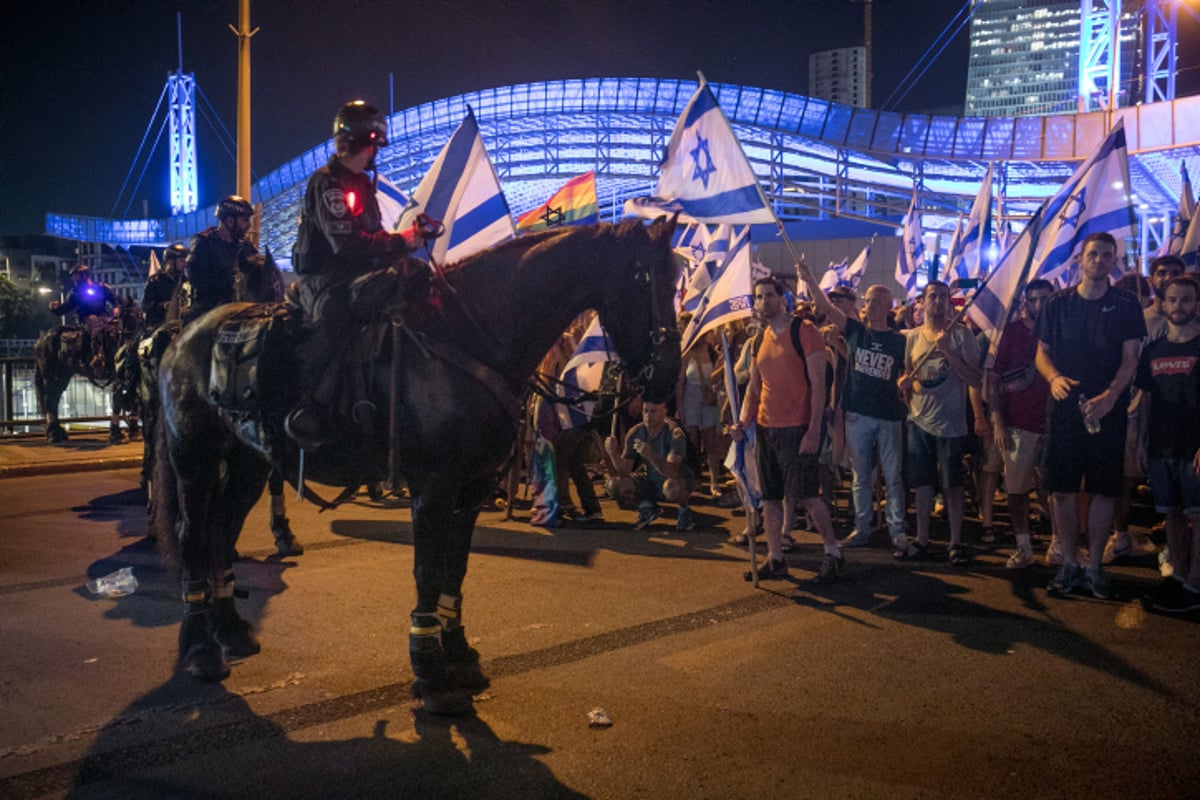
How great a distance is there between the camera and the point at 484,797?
11.9ft

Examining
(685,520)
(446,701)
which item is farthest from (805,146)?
(446,701)

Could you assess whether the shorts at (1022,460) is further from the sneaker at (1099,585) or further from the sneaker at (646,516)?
the sneaker at (646,516)

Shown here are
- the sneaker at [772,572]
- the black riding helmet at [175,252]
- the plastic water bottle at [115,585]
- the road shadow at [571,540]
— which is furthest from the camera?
the black riding helmet at [175,252]

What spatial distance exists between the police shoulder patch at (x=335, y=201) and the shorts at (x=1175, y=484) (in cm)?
552

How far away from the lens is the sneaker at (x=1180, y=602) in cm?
619

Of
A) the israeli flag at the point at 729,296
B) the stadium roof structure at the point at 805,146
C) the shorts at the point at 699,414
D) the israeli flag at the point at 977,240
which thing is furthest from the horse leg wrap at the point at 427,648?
the stadium roof structure at the point at 805,146

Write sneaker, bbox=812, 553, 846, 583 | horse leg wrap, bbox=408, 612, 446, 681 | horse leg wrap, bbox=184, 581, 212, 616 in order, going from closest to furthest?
horse leg wrap, bbox=408, 612, 446, 681 → horse leg wrap, bbox=184, 581, 212, 616 → sneaker, bbox=812, 553, 846, 583

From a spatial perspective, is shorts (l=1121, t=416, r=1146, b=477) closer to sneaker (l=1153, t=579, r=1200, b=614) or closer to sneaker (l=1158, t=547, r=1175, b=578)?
sneaker (l=1158, t=547, r=1175, b=578)

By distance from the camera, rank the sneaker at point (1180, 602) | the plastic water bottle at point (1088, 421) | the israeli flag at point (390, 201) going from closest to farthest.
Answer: the sneaker at point (1180, 602) → the plastic water bottle at point (1088, 421) → the israeli flag at point (390, 201)

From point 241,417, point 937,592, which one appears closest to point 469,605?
point 241,417

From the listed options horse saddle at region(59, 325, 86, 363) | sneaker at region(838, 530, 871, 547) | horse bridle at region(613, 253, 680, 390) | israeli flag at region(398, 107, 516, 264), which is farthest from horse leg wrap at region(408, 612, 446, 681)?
horse saddle at region(59, 325, 86, 363)

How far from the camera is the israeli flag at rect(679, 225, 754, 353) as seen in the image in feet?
26.8

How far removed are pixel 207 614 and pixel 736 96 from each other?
33099 mm

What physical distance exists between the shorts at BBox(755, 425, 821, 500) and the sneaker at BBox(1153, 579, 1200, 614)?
2.39m
